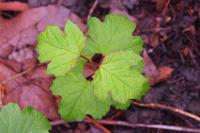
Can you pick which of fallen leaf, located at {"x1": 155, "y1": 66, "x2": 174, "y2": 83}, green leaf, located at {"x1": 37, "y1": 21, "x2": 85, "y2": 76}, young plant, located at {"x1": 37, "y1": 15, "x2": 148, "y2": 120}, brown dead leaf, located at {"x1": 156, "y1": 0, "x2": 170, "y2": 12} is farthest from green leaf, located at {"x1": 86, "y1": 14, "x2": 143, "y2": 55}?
brown dead leaf, located at {"x1": 156, "y1": 0, "x2": 170, "y2": 12}

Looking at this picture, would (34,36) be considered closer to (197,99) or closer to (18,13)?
(18,13)

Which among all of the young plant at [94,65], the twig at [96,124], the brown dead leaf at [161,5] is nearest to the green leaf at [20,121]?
the young plant at [94,65]

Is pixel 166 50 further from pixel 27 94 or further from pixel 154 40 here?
pixel 27 94

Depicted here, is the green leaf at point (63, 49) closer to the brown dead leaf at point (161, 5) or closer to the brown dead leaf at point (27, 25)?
the brown dead leaf at point (27, 25)

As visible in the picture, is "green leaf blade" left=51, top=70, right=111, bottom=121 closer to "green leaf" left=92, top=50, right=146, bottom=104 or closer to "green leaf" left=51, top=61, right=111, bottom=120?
"green leaf" left=51, top=61, right=111, bottom=120

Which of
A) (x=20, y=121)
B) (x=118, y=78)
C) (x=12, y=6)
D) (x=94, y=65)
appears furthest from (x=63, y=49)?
(x=12, y=6)
